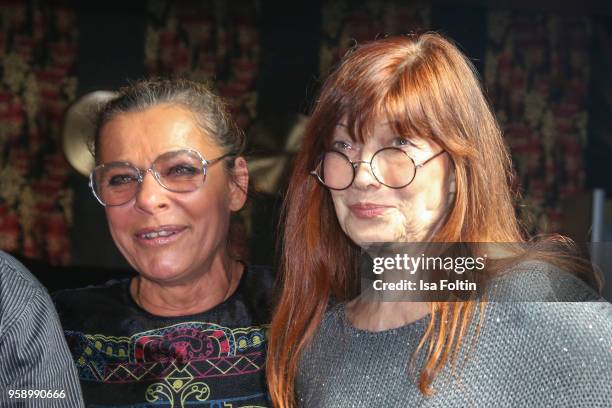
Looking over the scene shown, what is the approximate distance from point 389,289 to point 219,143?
0.35m

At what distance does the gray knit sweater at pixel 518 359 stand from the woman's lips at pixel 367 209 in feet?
0.47

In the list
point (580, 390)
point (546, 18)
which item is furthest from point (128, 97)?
point (580, 390)

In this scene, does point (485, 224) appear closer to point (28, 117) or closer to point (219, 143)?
point (219, 143)

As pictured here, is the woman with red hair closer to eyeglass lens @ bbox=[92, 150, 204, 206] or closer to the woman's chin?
the woman's chin

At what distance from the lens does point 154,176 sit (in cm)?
112

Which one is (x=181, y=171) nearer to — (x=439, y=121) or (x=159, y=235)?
(x=159, y=235)

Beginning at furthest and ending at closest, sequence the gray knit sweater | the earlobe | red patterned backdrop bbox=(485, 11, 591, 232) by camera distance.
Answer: the earlobe → red patterned backdrop bbox=(485, 11, 591, 232) → the gray knit sweater

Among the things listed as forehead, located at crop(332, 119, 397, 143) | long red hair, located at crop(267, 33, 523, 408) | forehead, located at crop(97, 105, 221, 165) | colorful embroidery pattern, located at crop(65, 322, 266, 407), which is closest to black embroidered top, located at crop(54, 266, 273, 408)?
colorful embroidery pattern, located at crop(65, 322, 266, 407)

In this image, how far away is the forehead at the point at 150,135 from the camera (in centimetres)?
113

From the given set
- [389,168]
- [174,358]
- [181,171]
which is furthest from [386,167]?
Answer: [174,358]

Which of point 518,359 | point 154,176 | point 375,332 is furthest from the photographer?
point 154,176

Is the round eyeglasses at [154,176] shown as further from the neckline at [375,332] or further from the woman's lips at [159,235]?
the neckline at [375,332]

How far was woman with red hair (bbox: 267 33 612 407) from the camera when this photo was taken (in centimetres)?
90

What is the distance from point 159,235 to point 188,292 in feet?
0.33
